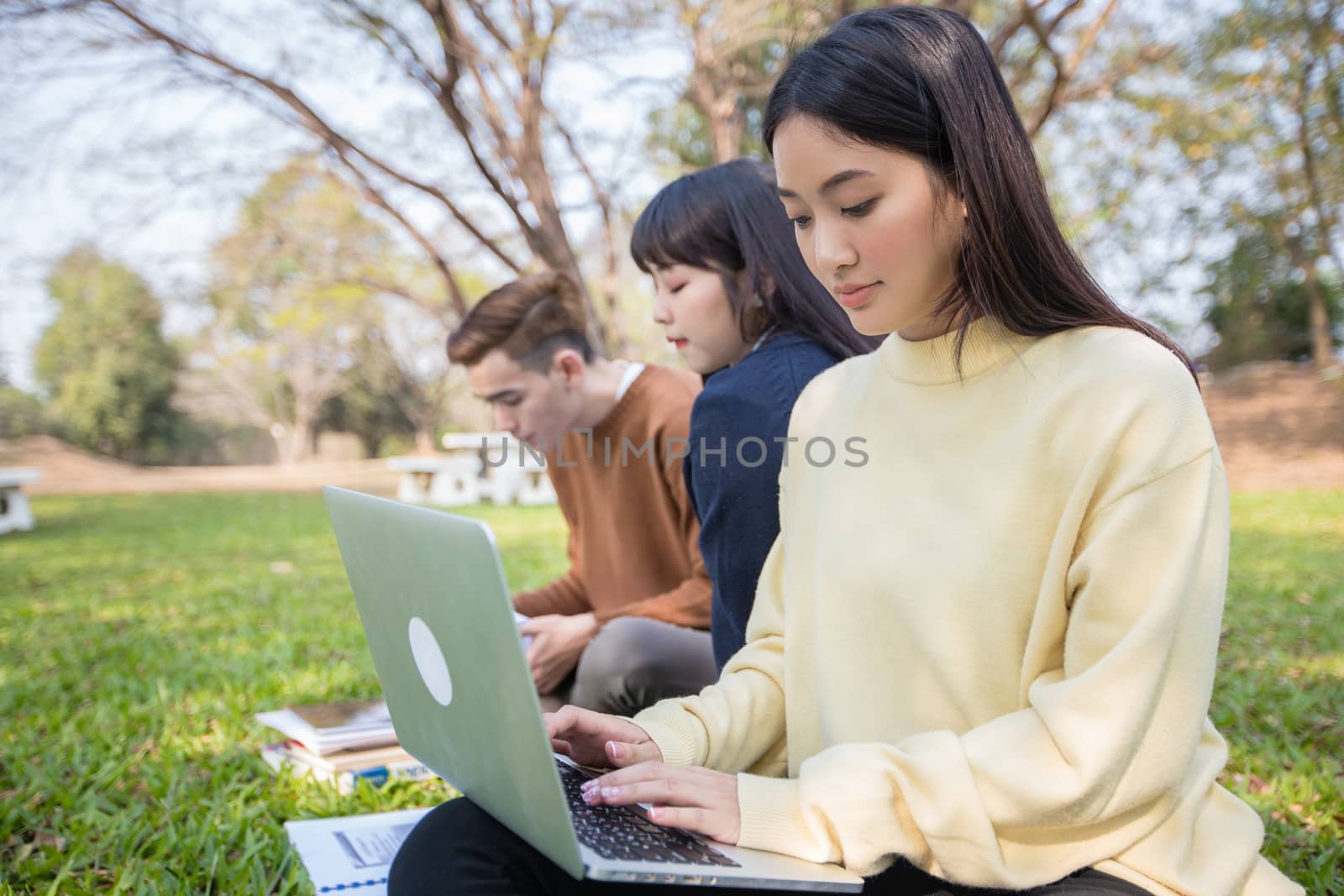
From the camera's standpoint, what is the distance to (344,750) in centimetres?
249

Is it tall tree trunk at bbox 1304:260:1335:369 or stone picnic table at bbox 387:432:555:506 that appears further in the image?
tall tree trunk at bbox 1304:260:1335:369

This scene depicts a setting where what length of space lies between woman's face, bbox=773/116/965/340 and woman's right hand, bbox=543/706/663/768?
60cm

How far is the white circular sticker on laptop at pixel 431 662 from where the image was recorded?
119cm

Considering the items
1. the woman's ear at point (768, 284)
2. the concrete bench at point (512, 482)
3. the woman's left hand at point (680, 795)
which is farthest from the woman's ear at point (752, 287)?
the concrete bench at point (512, 482)

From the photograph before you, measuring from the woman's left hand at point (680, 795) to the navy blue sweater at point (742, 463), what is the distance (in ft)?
2.32

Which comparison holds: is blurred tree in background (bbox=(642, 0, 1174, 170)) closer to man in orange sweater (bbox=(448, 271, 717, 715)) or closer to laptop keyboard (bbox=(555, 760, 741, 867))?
man in orange sweater (bbox=(448, 271, 717, 715))

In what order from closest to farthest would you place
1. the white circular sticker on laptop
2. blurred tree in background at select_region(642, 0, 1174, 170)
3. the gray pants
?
the white circular sticker on laptop → the gray pants → blurred tree in background at select_region(642, 0, 1174, 170)

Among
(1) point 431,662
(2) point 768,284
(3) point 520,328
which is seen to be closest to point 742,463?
(2) point 768,284

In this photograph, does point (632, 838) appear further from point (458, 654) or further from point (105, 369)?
point (105, 369)

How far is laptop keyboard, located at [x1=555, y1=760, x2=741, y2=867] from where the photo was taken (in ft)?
3.41

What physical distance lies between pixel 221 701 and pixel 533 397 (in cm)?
148

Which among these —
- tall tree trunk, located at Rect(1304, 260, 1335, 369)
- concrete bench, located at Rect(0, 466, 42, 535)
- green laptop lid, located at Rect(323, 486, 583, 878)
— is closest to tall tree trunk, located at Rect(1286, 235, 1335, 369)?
Answer: tall tree trunk, located at Rect(1304, 260, 1335, 369)

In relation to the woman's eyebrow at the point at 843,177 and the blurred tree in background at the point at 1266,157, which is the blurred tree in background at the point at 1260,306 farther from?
the woman's eyebrow at the point at 843,177

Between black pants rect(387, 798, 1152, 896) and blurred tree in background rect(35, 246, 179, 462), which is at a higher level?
blurred tree in background rect(35, 246, 179, 462)
